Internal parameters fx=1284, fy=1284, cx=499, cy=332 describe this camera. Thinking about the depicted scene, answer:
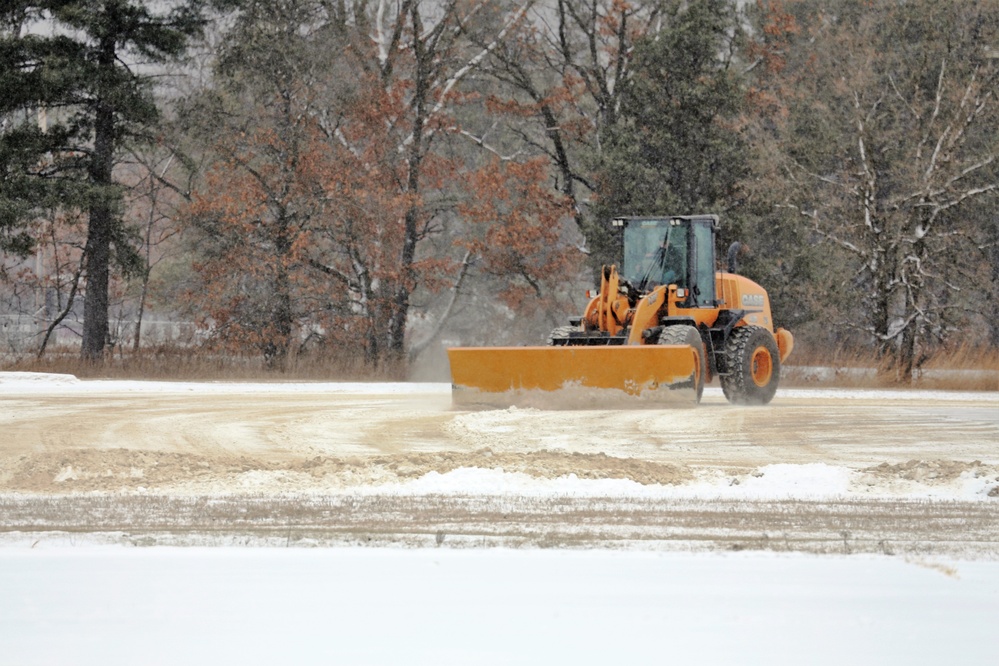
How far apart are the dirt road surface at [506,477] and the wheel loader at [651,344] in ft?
1.64

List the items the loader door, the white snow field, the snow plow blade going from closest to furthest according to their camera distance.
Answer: the white snow field, the snow plow blade, the loader door

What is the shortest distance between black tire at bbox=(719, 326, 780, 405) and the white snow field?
3.70m

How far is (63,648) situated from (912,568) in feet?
13.3

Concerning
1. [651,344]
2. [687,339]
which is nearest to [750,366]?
[651,344]

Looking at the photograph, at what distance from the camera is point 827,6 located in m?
38.5

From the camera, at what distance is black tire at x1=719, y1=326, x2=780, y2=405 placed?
1792 centimetres

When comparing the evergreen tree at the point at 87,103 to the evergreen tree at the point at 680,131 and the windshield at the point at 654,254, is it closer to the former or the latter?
the evergreen tree at the point at 680,131

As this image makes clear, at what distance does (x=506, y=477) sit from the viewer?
9.71m

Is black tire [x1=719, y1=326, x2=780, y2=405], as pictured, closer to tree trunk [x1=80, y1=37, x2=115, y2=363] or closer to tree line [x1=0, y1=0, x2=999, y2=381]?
tree line [x1=0, y1=0, x2=999, y2=381]

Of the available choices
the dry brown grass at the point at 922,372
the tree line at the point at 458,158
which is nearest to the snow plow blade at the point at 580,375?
the dry brown grass at the point at 922,372

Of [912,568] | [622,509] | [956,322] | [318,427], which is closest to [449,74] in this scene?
[956,322]

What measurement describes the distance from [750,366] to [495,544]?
11567 mm

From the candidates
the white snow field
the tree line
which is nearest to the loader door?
the white snow field

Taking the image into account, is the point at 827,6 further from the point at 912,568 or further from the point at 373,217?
the point at 912,568
